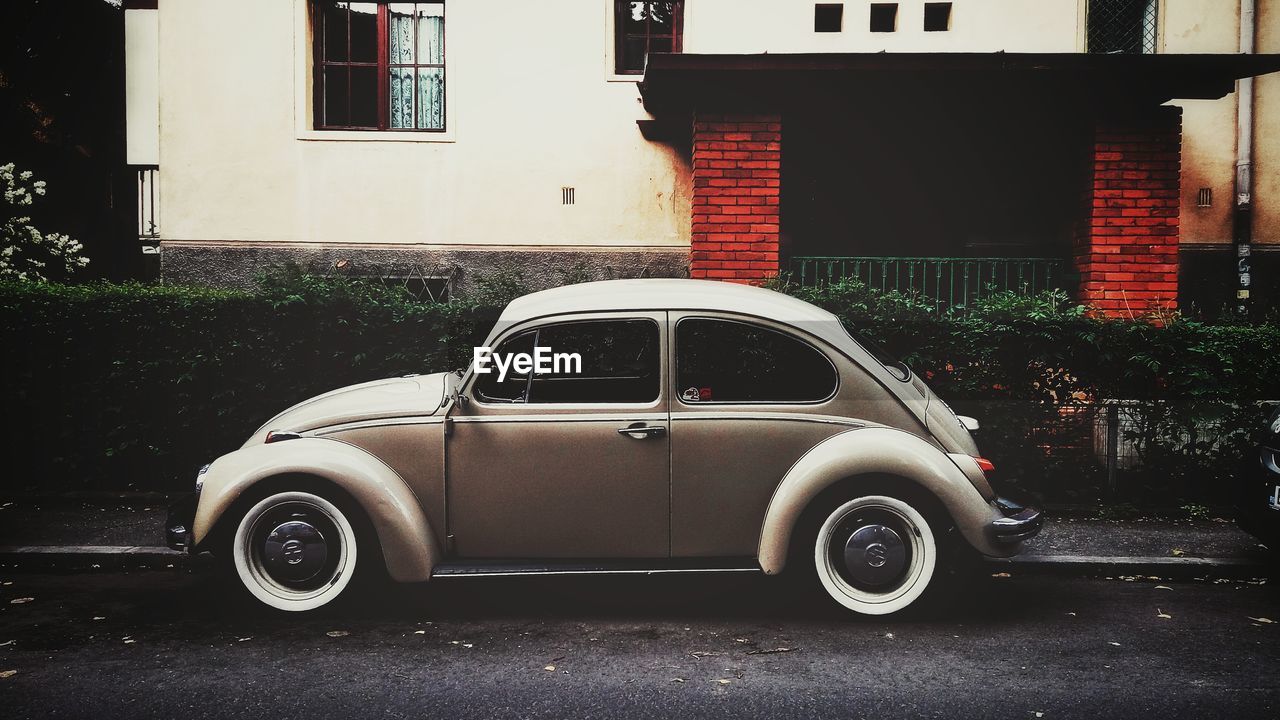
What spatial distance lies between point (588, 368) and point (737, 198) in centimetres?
498

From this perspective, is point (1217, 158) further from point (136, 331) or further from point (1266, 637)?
point (136, 331)

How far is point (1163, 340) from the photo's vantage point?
6.82 meters

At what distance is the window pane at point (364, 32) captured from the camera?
36.8 ft

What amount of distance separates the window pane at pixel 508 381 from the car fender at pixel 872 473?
56.9 inches

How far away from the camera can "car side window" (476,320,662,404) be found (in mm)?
4707

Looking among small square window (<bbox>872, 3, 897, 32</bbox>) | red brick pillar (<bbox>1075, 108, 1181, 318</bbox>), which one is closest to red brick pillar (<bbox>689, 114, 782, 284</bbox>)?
small square window (<bbox>872, 3, 897, 32</bbox>)

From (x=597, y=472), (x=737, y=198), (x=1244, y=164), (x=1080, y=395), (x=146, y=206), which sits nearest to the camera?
(x=597, y=472)

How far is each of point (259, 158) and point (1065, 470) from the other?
951 cm

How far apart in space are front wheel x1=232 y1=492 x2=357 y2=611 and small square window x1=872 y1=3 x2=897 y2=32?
355 inches

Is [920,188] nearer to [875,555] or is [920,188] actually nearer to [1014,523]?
[1014,523]

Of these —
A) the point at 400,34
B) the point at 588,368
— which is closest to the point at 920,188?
the point at 400,34

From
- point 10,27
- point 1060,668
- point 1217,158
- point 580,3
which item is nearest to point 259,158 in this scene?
point 580,3

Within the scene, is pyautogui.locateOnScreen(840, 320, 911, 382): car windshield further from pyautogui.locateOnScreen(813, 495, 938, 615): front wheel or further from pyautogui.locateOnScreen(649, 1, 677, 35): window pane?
pyautogui.locateOnScreen(649, 1, 677, 35): window pane

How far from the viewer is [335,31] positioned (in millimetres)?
11211
